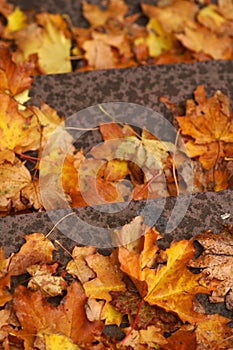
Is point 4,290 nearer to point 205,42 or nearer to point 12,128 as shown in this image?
point 12,128

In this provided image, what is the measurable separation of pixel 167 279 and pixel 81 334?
331 millimetres

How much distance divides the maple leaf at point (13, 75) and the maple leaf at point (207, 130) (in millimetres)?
656

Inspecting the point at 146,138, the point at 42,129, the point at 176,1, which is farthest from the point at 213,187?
the point at 176,1

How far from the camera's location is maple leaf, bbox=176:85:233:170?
2396 millimetres

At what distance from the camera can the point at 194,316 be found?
6.30ft

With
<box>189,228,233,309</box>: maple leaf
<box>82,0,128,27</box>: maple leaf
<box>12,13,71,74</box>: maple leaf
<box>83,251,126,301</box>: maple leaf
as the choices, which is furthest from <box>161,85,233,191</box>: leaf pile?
<box>82,0,128,27</box>: maple leaf

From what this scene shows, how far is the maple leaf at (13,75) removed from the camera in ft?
8.10

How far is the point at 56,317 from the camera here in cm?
187

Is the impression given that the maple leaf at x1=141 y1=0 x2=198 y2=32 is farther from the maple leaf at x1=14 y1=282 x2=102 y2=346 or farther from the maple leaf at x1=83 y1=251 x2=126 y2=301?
the maple leaf at x1=14 y1=282 x2=102 y2=346

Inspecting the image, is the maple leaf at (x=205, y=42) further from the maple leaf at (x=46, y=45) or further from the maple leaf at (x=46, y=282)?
the maple leaf at (x=46, y=282)

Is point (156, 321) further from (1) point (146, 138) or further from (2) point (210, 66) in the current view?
(2) point (210, 66)

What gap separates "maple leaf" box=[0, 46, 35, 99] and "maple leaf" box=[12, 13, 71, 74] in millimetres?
386

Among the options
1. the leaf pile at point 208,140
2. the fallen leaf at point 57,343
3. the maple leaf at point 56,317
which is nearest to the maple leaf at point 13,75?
the leaf pile at point 208,140

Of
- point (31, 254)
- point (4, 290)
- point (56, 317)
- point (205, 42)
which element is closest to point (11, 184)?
point (31, 254)
